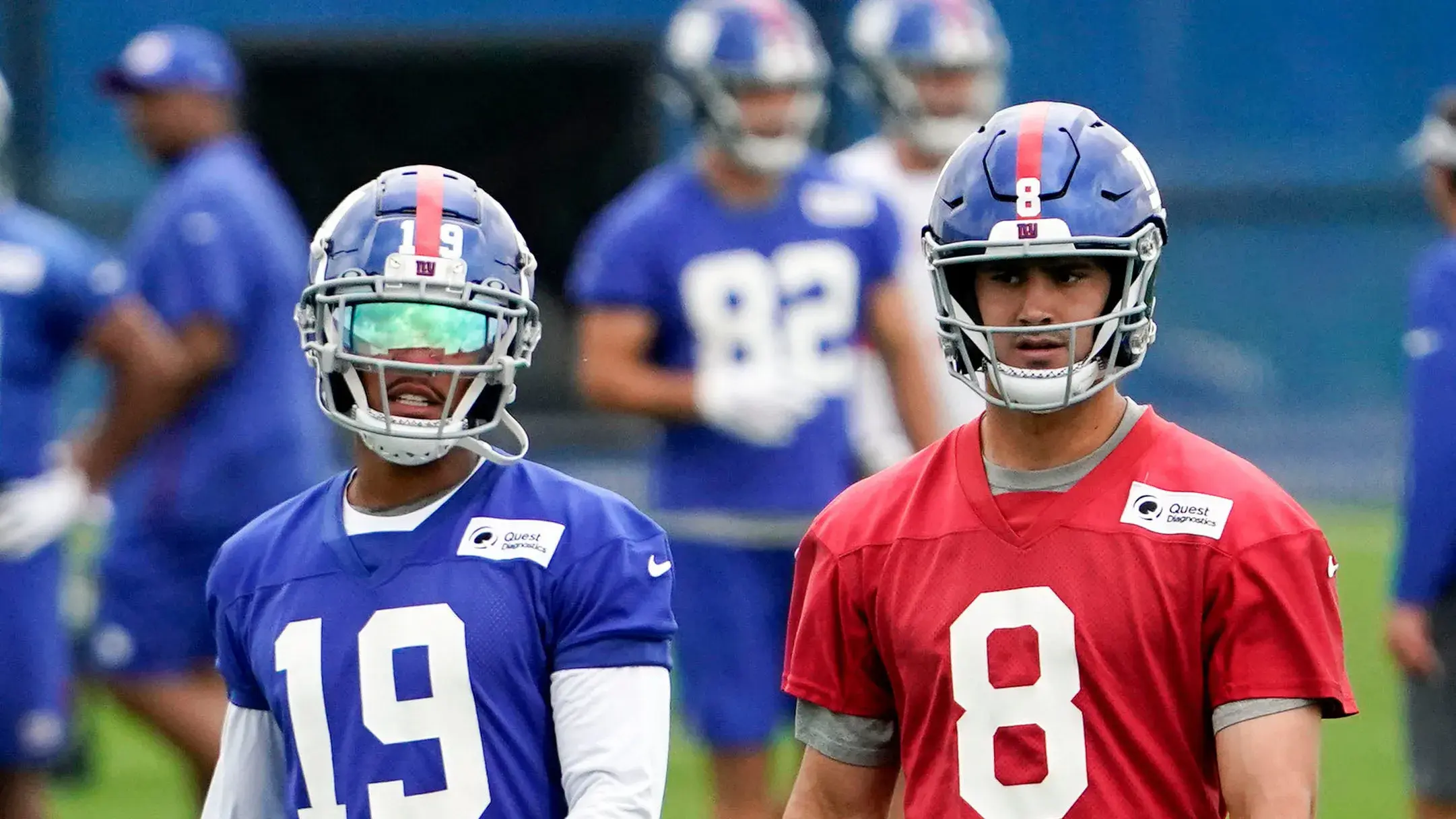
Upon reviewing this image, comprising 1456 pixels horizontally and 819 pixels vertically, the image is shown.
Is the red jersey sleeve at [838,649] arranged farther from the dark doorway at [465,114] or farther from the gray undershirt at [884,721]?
the dark doorway at [465,114]

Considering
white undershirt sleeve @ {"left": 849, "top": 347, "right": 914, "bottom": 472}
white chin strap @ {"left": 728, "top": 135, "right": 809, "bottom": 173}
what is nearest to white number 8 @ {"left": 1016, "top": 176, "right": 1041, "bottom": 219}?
white chin strap @ {"left": 728, "top": 135, "right": 809, "bottom": 173}

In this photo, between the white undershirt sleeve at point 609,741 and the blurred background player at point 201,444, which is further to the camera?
the blurred background player at point 201,444

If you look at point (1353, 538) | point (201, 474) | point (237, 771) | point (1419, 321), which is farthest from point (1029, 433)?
point (1353, 538)

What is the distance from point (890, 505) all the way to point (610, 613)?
0.37m

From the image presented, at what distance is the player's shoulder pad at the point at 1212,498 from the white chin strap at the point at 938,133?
378 cm

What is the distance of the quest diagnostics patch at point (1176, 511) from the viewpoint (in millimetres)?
2893

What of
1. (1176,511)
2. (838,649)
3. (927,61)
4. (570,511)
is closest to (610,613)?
(570,511)

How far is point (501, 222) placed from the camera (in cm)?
331

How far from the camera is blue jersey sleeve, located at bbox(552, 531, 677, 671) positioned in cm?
309

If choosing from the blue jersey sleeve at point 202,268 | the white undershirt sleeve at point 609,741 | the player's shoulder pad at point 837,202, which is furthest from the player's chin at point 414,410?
the blue jersey sleeve at point 202,268

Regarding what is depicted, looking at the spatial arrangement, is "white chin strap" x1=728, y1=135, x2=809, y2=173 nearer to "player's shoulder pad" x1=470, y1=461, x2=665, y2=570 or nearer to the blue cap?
the blue cap

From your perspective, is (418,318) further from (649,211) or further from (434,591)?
(649,211)

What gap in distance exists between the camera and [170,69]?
664 cm

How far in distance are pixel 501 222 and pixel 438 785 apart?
29.7 inches
